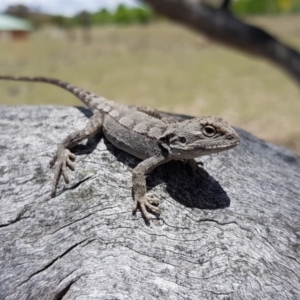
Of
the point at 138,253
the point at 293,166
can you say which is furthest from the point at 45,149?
the point at 293,166

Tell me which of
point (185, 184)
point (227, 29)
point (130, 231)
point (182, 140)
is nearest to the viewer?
point (130, 231)

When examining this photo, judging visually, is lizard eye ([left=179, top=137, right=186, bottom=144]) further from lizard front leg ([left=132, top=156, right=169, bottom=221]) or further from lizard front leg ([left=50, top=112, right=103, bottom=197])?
lizard front leg ([left=50, top=112, right=103, bottom=197])

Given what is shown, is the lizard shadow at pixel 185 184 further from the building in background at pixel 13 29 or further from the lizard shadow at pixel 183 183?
the building in background at pixel 13 29

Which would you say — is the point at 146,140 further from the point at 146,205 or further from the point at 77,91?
the point at 77,91

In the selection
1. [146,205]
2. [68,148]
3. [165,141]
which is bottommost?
[68,148]

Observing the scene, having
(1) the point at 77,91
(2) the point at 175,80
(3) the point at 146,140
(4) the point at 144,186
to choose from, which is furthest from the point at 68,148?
(2) the point at 175,80

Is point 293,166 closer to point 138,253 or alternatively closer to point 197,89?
point 138,253

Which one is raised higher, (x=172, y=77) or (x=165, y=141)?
(x=165, y=141)

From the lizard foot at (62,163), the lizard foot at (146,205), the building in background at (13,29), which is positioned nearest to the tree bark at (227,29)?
the lizard foot at (62,163)
